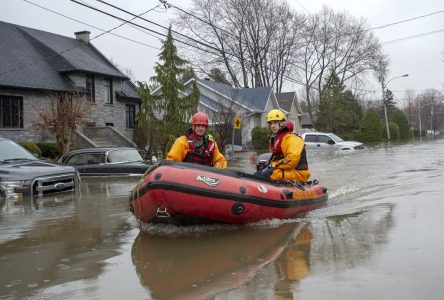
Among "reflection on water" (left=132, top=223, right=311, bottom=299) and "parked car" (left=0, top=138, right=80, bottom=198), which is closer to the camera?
"reflection on water" (left=132, top=223, right=311, bottom=299)

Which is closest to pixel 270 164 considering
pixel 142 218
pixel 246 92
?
pixel 142 218

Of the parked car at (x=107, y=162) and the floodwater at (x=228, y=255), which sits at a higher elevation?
the parked car at (x=107, y=162)

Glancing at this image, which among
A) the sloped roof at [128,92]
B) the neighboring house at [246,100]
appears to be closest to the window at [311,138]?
the neighboring house at [246,100]

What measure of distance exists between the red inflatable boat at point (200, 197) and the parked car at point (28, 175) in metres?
3.91

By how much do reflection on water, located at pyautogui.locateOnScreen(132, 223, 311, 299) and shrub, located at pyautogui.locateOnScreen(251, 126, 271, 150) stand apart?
99.3 feet

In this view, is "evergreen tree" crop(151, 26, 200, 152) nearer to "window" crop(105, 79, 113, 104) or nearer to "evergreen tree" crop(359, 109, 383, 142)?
"window" crop(105, 79, 113, 104)

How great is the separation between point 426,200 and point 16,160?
8672 mm

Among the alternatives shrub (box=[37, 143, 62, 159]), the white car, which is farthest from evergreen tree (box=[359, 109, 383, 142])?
shrub (box=[37, 143, 62, 159])

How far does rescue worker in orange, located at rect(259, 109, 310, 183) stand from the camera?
27.7 ft

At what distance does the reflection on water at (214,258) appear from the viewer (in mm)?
5059

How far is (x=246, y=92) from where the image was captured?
4538 cm

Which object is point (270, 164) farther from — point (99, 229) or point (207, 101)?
point (207, 101)

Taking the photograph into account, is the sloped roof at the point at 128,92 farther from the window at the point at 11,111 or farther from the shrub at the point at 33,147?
the shrub at the point at 33,147

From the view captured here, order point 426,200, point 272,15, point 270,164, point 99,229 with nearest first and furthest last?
point 99,229, point 270,164, point 426,200, point 272,15
